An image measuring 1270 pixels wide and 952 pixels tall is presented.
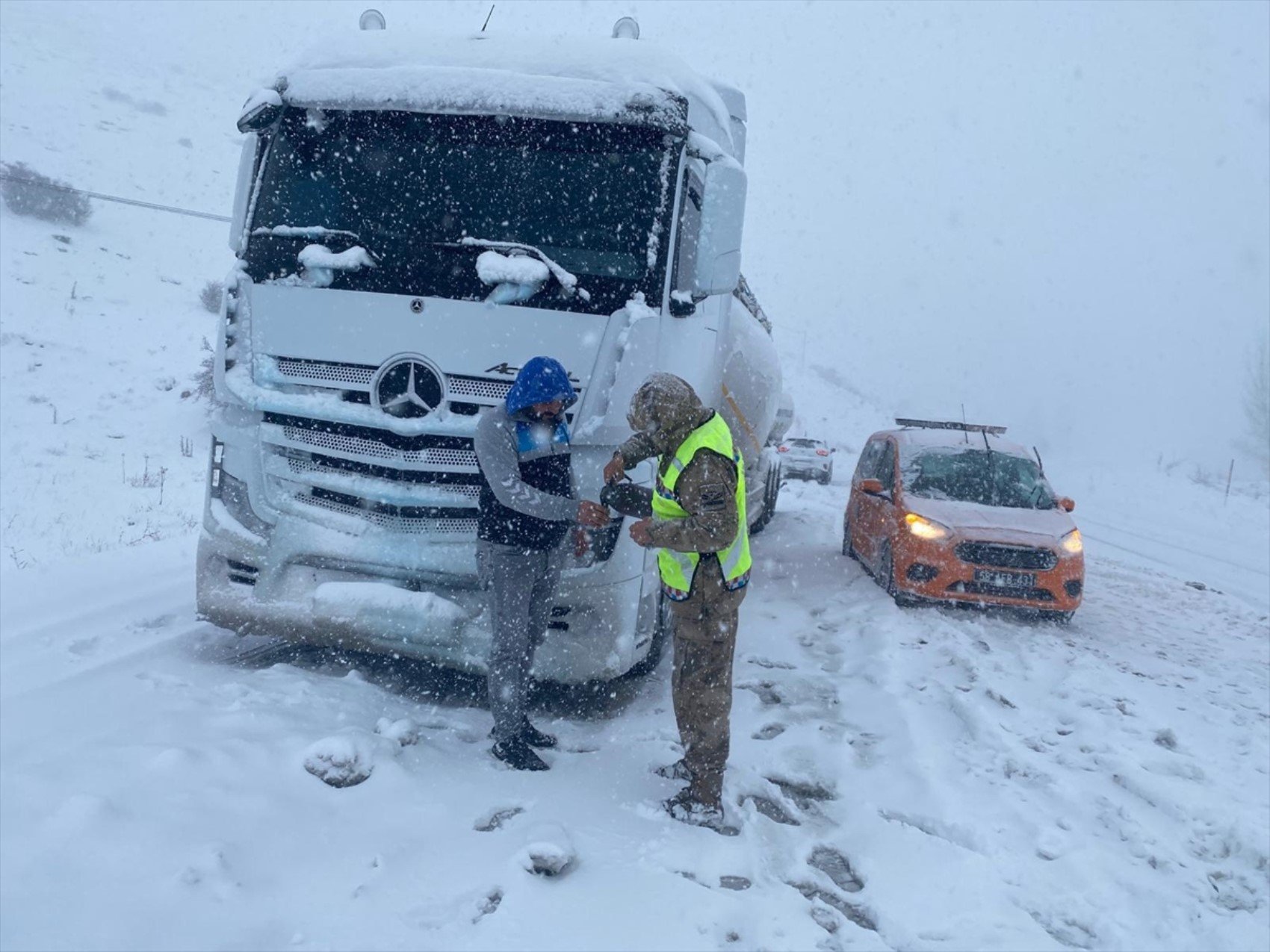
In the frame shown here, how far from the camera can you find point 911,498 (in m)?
8.70

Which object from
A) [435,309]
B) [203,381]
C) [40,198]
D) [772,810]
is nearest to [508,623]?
[772,810]

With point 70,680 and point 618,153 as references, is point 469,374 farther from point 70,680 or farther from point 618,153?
point 70,680

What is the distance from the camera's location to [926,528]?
8188 millimetres

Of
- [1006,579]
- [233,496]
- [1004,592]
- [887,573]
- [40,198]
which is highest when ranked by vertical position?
[40,198]

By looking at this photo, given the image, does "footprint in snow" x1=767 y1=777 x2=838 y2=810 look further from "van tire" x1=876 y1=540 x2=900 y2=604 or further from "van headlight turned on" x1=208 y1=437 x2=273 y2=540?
"van tire" x1=876 y1=540 x2=900 y2=604

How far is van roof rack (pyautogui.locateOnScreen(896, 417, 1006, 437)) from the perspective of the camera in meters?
10.0

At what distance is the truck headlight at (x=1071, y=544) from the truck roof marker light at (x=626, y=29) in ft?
18.7

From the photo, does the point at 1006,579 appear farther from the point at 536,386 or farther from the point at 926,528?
the point at 536,386

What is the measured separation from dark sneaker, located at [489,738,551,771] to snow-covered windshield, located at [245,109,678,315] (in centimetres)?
221

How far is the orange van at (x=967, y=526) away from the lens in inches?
311

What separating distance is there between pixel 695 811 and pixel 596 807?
1.43ft

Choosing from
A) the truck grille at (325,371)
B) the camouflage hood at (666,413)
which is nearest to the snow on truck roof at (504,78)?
the truck grille at (325,371)

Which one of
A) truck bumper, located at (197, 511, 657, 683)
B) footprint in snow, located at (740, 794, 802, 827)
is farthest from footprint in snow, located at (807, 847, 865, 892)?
truck bumper, located at (197, 511, 657, 683)

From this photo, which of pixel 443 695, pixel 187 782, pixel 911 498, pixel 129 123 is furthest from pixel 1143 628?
pixel 129 123
